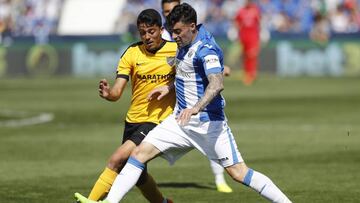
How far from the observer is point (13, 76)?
41.3 meters

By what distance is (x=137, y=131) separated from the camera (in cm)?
1035

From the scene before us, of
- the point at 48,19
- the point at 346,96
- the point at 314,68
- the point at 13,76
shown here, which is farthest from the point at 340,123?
the point at 48,19

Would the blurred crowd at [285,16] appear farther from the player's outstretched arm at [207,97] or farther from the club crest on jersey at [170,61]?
the player's outstretched arm at [207,97]

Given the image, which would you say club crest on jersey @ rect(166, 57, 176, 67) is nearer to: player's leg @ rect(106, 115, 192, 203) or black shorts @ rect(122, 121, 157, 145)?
black shorts @ rect(122, 121, 157, 145)

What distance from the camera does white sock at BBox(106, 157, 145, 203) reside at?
379 inches

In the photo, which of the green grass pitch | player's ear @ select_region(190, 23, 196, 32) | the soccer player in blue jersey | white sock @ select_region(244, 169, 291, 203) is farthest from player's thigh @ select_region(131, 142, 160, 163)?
the green grass pitch

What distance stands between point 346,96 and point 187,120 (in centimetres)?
2006

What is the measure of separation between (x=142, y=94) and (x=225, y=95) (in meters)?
19.3

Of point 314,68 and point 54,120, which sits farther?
point 314,68

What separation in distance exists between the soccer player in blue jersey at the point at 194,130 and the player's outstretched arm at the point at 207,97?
0.45 ft

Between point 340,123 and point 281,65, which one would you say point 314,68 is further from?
point 340,123

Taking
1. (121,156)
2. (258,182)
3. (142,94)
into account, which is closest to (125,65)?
(142,94)

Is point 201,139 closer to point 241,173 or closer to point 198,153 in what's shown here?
point 241,173

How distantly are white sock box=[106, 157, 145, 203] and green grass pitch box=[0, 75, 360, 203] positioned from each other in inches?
88.7
